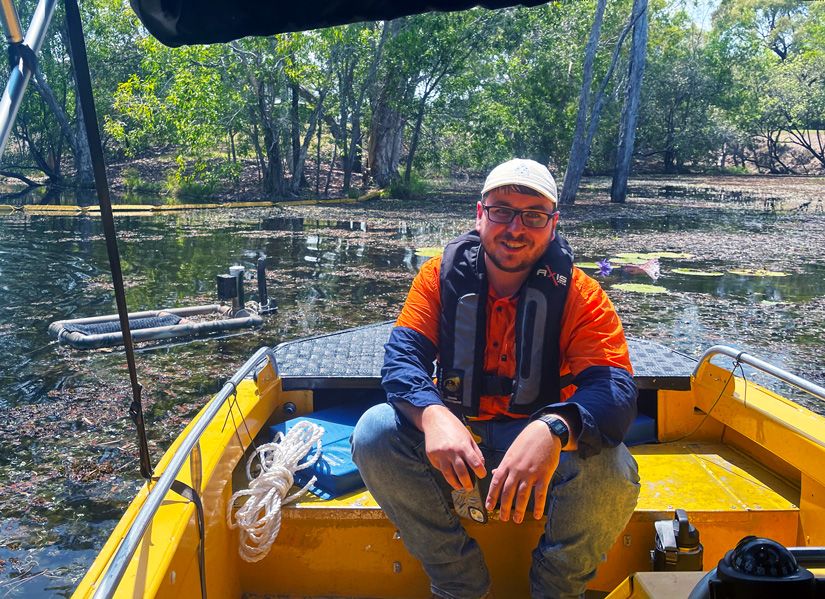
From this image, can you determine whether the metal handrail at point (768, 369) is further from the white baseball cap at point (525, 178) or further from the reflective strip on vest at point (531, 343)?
the white baseball cap at point (525, 178)

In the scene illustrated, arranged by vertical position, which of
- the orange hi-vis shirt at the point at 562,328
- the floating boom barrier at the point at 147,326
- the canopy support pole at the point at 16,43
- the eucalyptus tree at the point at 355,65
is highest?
the eucalyptus tree at the point at 355,65

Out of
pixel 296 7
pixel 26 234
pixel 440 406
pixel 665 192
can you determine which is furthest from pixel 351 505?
pixel 665 192

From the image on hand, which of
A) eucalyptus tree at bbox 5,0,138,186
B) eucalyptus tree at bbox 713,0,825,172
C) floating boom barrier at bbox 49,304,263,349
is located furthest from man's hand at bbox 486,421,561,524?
eucalyptus tree at bbox 713,0,825,172

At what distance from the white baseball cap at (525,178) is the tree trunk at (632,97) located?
1974cm

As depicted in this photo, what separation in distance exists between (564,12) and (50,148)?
66.5 ft

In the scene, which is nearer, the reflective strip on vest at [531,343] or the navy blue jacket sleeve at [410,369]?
the navy blue jacket sleeve at [410,369]

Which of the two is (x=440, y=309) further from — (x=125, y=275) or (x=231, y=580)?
(x=125, y=275)

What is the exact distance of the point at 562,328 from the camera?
244 centimetres

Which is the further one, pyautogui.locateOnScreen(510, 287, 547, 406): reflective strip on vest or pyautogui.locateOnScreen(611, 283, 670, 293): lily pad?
pyautogui.locateOnScreen(611, 283, 670, 293): lily pad

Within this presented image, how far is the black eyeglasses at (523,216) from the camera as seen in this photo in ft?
8.05

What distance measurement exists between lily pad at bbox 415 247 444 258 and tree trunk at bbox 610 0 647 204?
36.1ft

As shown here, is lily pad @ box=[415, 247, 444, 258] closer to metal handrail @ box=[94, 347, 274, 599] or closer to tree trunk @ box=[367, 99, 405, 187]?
metal handrail @ box=[94, 347, 274, 599]

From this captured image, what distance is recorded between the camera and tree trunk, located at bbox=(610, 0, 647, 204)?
2109 centimetres

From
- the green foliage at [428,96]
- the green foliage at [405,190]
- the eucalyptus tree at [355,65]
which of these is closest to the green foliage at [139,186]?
the green foliage at [428,96]
